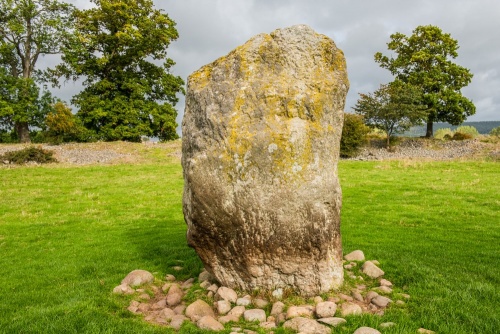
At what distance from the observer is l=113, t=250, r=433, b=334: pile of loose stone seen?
20.5 feet

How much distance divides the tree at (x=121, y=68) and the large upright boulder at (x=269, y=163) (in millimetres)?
41664

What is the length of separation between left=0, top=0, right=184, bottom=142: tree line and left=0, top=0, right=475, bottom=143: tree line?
12 centimetres

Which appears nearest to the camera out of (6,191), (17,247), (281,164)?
(281,164)

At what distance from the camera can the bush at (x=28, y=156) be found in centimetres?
3058

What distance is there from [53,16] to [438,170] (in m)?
45.0

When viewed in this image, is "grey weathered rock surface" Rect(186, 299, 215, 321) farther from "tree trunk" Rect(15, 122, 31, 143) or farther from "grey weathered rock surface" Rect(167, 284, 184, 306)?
"tree trunk" Rect(15, 122, 31, 143)

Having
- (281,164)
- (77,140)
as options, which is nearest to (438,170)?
(281,164)

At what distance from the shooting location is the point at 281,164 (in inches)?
279

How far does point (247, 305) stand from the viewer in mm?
7035

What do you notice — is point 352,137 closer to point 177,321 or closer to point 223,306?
point 223,306

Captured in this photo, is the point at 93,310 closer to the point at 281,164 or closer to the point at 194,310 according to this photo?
the point at 194,310

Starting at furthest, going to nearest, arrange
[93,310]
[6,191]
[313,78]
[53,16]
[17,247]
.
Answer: [53,16] < [6,191] < [17,247] < [313,78] < [93,310]

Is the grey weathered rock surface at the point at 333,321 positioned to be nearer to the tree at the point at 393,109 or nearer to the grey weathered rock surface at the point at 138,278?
the grey weathered rock surface at the point at 138,278

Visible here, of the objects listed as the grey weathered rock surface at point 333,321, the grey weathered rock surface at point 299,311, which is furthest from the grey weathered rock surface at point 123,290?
the grey weathered rock surface at point 333,321
